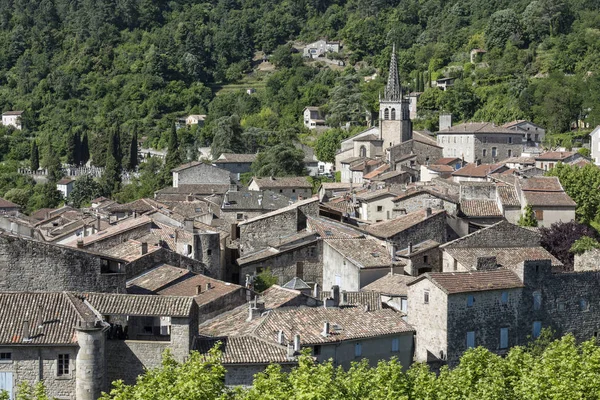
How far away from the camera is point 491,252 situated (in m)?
46.8

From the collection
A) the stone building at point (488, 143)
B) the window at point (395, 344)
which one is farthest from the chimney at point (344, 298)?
the stone building at point (488, 143)

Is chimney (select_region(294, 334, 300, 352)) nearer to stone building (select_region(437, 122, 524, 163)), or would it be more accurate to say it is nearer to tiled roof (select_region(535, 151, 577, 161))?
tiled roof (select_region(535, 151, 577, 161))

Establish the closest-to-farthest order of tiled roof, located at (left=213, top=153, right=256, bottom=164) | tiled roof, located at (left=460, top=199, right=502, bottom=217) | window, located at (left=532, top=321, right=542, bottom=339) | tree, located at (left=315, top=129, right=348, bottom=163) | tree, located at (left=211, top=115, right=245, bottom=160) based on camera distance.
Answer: window, located at (left=532, top=321, right=542, bottom=339) → tiled roof, located at (left=460, top=199, right=502, bottom=217) → tiled roof, located at (left=213, top=153, right=256, bottom=164) → tree, located at (left=315, top=129, right=348, bottom=163) → tree, located at (left=211, top=115, right=245, bottom=160)

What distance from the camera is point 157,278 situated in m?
41.1

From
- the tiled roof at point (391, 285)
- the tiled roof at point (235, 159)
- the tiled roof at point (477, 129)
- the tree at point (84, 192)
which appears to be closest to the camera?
the tiled roof at point (391, 285)

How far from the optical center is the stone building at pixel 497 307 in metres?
39.2

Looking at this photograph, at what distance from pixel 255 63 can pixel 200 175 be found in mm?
78491

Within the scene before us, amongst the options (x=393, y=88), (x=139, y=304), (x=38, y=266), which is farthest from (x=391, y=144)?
(x=139, y=304)

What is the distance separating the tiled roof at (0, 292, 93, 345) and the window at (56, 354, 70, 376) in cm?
47

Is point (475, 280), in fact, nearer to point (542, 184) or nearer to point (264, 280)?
point (264, 280)

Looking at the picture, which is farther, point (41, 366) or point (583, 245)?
point (583, 245)

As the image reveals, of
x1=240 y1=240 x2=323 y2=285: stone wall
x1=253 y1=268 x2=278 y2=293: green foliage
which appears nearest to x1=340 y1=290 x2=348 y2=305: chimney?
x1=253 y1=268 x2=278 y2=293: green foliage

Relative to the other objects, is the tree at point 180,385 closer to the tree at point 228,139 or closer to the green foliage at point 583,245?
the green foliage at point 583,245

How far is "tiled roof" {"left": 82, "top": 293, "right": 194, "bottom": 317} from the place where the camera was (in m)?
31.4
